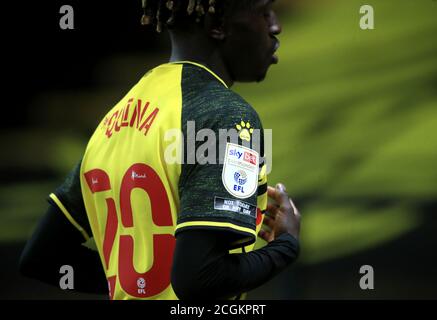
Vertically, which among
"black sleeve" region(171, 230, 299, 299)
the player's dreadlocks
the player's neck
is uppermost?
the player's dreadlocks

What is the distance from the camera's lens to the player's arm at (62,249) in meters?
2.26

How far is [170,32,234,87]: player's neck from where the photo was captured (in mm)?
2107

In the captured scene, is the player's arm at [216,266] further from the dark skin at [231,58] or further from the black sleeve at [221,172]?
the dark skin at [231,58]

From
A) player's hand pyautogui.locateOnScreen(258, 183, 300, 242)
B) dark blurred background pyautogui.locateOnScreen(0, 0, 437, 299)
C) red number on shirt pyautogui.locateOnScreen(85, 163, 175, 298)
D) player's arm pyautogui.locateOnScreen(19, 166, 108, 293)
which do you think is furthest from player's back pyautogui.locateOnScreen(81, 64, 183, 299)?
dark blurred background pyautogui.locateOnScreen(0, 0, 437, 299)

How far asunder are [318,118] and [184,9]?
2.30 meters

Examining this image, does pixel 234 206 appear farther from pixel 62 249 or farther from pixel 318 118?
pixel 318 118

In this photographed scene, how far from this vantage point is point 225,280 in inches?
73.2

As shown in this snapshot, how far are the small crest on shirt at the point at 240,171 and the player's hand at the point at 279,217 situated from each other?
0.72 ft

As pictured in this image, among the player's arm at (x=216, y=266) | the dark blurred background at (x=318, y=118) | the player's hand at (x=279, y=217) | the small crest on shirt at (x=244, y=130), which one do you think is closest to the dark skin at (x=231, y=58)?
the player's hand at (x=279, y=217)

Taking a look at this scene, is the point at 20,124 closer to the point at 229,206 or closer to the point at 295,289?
the point at 295,289

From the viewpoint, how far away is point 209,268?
1.82 metres

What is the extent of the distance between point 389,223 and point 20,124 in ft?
6.48

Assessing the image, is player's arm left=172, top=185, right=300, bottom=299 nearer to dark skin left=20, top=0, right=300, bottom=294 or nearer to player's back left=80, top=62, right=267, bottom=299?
player's back left=80, top=62, right=267, bottom=299

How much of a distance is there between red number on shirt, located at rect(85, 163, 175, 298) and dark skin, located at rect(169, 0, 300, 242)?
30 cm
